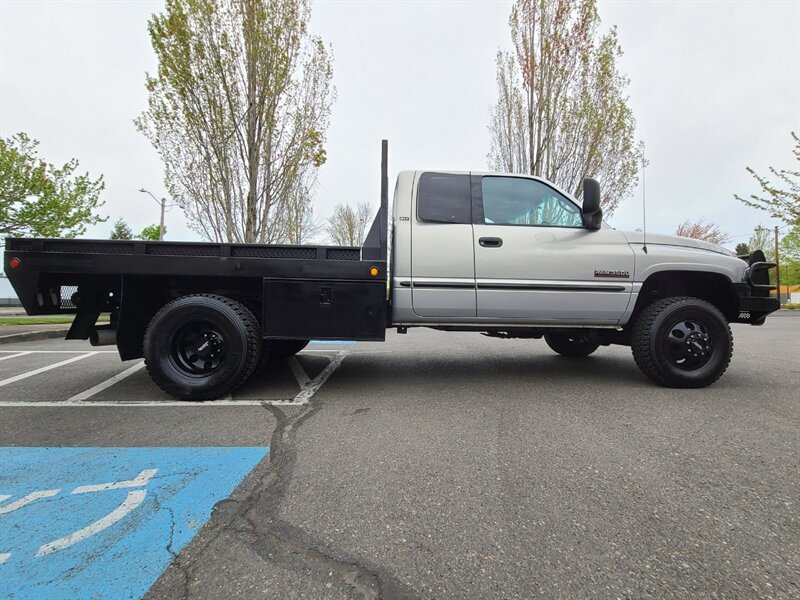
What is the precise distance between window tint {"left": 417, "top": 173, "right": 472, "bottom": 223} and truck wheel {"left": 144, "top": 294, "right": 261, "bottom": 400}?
6.65 ft

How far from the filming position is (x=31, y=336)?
843 centimetres

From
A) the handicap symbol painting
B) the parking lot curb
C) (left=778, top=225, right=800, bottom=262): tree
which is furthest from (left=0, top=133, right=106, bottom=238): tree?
(left=778, top=225, right=800, bottom=262): tree

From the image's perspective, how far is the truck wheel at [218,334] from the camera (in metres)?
3.63

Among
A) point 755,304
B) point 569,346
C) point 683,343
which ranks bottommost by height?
point 569,346

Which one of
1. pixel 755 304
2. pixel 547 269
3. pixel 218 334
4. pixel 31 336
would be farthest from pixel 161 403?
pixel 31 336

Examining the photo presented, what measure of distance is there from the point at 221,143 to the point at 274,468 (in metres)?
11.5

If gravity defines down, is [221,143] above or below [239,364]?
above

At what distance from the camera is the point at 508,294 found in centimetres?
396

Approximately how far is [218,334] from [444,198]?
2562 millimetres

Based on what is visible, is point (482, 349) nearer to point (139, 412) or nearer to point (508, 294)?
point (508, 294)

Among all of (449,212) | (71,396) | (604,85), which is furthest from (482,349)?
(604,85)

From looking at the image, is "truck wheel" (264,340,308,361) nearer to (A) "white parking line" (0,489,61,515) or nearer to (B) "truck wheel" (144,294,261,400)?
(B) "truck wheel" (144,294,261,400)

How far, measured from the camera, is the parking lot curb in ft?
26.1

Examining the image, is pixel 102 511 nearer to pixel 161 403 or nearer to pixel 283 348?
pixel 161 403
